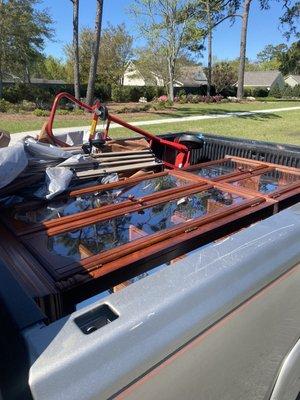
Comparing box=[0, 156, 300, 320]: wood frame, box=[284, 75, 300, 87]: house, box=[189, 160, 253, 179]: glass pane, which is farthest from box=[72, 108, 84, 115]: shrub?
box=[284, 75, 300, 87]: house

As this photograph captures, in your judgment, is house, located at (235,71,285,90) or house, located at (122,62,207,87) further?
house, located at (235,71,285,90)

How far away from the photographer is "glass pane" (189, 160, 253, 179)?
2960 millimetres

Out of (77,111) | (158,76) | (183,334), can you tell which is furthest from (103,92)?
(183,334)

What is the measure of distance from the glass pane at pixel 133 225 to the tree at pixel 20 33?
25.5m

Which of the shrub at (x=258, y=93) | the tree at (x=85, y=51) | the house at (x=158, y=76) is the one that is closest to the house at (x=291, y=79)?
the house at (x=158, y=76)

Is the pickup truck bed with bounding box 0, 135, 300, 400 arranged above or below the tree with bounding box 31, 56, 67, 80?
below

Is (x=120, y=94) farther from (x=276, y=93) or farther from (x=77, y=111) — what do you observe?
(x=276, y=93)

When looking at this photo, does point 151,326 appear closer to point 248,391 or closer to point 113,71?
point 248,391

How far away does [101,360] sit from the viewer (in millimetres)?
990

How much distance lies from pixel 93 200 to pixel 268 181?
4.43 ft

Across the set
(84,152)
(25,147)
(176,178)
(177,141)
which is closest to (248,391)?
(176,178)

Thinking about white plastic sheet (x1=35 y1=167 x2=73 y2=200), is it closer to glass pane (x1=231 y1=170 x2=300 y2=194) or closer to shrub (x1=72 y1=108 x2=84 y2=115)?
glass pane (x1=231 y1=170 x2=300 y2=194)

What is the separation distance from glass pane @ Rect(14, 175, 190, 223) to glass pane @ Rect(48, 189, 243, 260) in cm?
23

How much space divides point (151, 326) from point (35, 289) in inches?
21.5
